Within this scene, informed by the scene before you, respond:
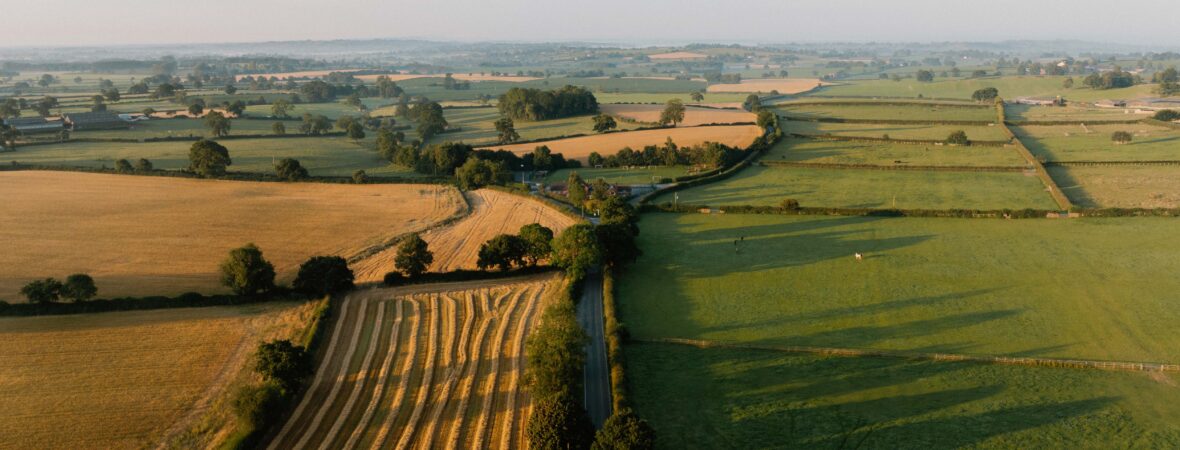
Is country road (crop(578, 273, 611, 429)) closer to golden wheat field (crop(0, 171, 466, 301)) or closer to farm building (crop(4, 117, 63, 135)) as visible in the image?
golden wheat field (crop(0, 171, 466, 301))

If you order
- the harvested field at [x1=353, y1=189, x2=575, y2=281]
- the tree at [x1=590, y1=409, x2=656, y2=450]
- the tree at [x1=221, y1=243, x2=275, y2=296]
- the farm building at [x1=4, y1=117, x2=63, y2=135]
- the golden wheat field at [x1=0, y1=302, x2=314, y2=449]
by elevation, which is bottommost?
the harvested field at [x1=353, y1=189, x2=575, y2=281]

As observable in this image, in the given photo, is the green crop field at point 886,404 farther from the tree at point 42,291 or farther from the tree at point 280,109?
the tree at point 280,109

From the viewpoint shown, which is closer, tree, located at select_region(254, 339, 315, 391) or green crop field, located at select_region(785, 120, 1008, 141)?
tree, located at select_region(254, 339, 315, 391)

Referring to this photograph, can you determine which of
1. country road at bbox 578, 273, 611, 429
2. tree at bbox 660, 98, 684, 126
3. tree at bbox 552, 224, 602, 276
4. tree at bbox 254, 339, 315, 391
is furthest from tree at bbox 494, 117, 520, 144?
tree at bbox 254, 339, 315, 391

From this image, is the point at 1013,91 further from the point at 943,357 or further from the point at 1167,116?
the point at 943,357

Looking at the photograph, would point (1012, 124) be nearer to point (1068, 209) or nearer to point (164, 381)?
point (1068, 209)

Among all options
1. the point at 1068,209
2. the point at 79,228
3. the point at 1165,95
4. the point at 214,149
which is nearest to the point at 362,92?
the point at 214,149

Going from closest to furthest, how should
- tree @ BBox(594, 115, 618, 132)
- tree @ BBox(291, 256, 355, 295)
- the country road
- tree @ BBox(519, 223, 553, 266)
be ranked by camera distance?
the country road < tree @ BBox(291, 256, 355, 295) < tree @ BBox(519, 223, 553, 266) < tree @ BBox(594, 115, 618, 132)

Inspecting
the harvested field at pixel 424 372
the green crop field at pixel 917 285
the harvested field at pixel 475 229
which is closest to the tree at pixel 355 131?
the harvested field at pixel 475 229
